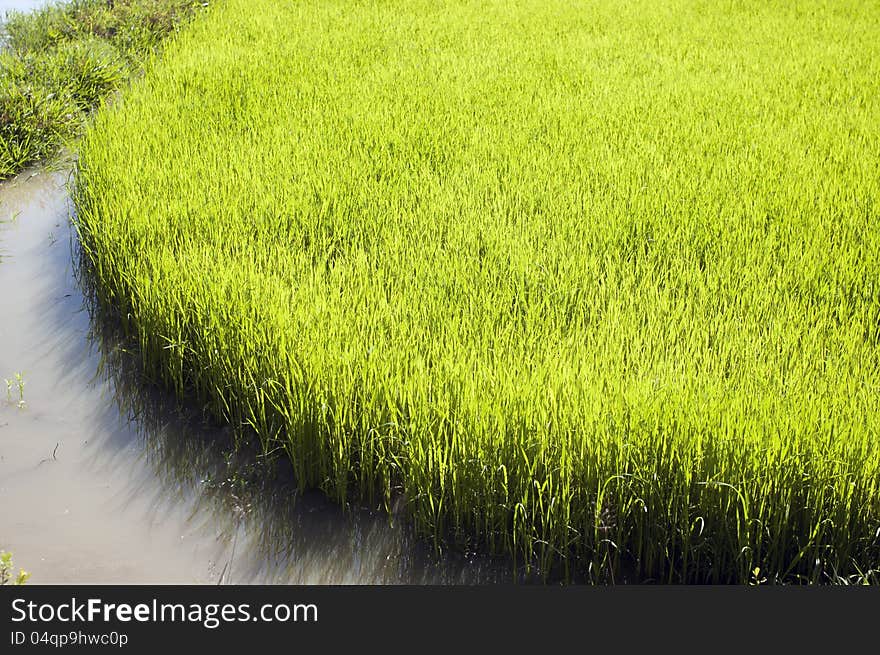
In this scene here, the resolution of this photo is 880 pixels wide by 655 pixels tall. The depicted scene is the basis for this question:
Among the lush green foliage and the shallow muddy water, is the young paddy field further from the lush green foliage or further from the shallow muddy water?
the lush green foliage

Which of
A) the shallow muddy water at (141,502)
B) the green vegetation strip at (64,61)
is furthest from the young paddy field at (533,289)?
the green vegetation strip at (64,61)

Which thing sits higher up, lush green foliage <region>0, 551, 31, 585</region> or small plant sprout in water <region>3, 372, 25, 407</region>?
small plant sprout in water <region>3, 372, 25, 407</region>

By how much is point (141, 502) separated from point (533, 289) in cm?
146

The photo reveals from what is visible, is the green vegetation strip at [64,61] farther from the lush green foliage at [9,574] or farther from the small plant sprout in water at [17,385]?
the lush green foliage at [9,574]

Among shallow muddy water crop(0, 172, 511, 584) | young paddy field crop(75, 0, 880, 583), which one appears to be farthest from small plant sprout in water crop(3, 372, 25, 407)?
young paddy field crop(75, 0, 880, 583)

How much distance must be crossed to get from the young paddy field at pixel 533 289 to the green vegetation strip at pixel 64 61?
56cm

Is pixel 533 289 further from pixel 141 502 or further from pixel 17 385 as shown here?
pixel 17 385

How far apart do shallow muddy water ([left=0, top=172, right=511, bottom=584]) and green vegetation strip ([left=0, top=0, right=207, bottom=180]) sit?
93.7 inches

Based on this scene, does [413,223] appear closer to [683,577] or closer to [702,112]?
[683,577]

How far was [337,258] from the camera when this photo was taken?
3188 millimetres

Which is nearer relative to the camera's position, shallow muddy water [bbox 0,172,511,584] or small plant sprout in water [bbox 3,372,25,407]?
shallow muddy water [bbox 0,172,511,584]

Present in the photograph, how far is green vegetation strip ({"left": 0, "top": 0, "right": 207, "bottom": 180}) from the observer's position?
16.6 feet

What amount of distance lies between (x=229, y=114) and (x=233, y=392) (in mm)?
2573

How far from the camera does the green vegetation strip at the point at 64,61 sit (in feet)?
16.6
